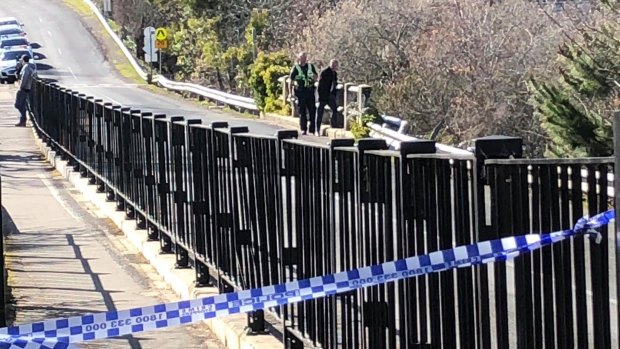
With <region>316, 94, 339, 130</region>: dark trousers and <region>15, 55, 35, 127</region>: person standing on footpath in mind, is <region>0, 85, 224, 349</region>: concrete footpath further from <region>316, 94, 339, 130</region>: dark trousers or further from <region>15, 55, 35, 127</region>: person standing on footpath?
<region>15, 55, 35, 127</region>: person standing on footpath

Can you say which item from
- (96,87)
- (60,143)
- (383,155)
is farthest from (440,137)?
(383,155)

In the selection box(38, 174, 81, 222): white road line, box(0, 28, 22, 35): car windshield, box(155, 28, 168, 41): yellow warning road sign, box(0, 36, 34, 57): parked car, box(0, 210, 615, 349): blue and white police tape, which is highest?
box(0, 28, 22, 35): car windshield

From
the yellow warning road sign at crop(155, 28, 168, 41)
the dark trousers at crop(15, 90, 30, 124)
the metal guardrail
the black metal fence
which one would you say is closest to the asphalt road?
the metal guardrail

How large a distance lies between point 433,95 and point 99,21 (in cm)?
4564

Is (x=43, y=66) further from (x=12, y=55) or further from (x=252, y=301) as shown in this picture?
(x=252, y=301)

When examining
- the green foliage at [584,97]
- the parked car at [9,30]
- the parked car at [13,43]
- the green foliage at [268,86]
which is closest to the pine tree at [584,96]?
the green foliage at [584,97]

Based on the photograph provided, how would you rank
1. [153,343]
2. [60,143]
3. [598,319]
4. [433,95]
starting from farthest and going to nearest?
1. [433,95]
2. [60,143]
3. [153,343]
4. [598,319]

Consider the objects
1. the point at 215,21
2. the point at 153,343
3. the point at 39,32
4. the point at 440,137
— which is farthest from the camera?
the point at 39,32

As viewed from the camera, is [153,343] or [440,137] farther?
[440,137]

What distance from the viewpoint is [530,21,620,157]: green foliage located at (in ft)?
95.9

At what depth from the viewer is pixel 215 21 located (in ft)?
188

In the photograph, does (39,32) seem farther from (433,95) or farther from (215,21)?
(433,95)

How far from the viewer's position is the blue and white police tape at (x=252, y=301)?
4418 mm

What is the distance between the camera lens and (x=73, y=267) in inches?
433
